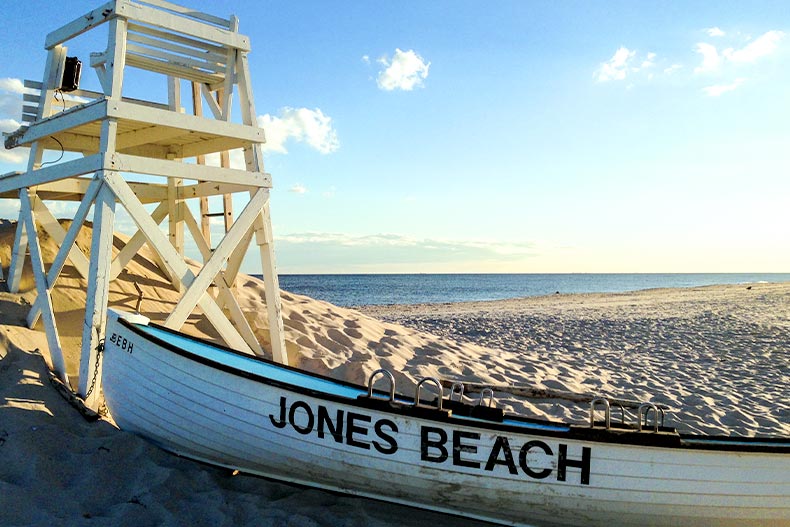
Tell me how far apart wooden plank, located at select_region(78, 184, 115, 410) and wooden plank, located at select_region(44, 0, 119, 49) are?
1.71m

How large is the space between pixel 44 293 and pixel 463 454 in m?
4.83

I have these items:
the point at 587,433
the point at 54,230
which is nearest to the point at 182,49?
the point at 54,230

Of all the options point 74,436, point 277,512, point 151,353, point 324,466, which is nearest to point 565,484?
point 324,466

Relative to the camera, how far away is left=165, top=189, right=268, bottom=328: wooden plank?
225 inches

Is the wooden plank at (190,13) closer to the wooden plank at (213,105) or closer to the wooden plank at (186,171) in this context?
the wooden plank at (213,105)

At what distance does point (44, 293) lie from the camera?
6094mm

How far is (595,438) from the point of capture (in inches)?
142

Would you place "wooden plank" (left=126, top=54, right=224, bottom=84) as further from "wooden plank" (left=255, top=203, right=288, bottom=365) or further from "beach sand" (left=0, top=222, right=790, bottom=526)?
"beach sand" (left=0, top=222, right=790, bottom=526)

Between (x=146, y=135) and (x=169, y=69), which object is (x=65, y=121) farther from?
(x=169, y=69)

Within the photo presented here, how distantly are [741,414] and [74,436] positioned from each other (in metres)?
7.02

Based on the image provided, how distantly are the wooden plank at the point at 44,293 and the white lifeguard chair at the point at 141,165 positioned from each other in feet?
0.04

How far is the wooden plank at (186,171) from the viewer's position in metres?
5.48

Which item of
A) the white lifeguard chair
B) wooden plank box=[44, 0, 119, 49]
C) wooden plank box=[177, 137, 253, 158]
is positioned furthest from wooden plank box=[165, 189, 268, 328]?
wooden plank box=[44, 0, 119, 49]

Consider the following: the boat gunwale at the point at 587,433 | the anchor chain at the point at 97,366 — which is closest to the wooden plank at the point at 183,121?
the anchor chain at the point at 97,366
